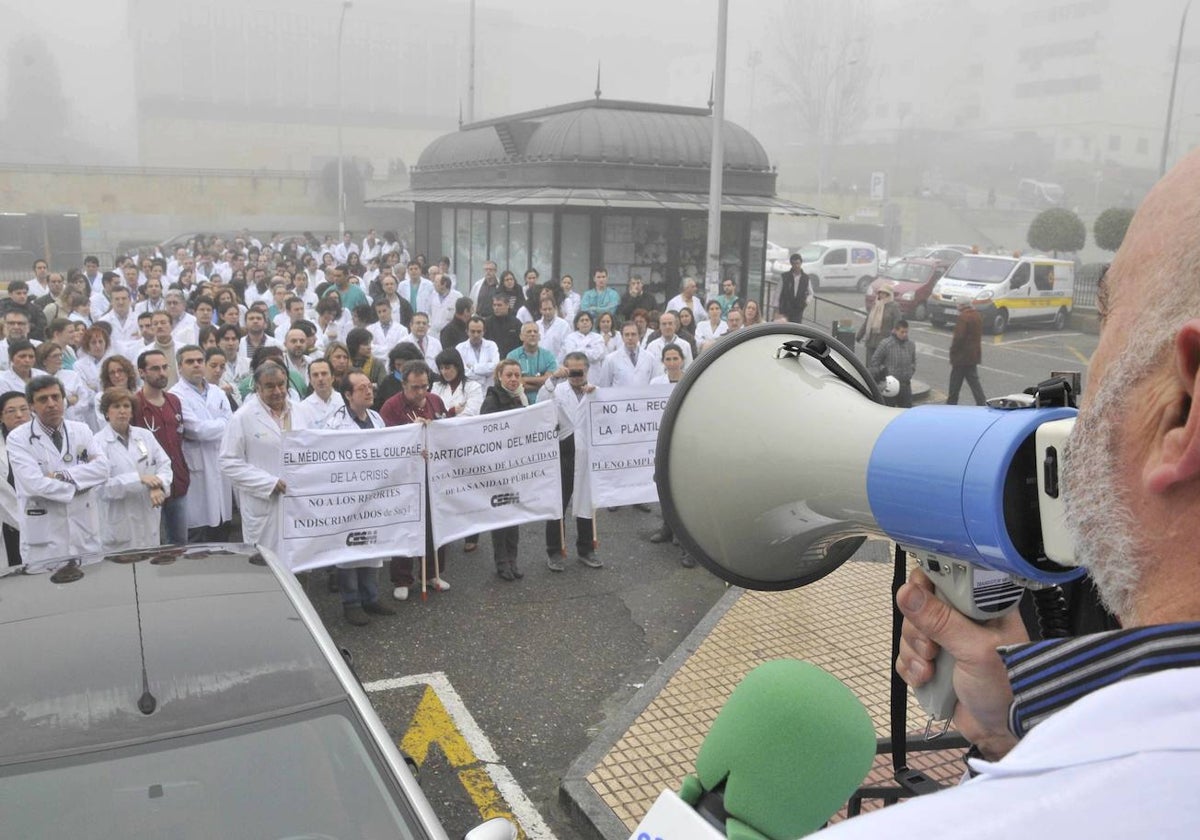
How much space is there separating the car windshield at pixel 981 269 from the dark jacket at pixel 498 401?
1962 cm

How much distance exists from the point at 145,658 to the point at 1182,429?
3335mm

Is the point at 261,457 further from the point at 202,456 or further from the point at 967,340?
the point at 967,340

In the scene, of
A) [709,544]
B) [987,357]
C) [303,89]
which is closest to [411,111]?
[303,89]

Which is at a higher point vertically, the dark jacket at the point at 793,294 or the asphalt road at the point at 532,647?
the dark jacket at the point at 793,294

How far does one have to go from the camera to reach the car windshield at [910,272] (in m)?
27.2

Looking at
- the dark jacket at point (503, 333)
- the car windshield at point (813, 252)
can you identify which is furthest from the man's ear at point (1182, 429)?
the car windshield at point (813, 252)

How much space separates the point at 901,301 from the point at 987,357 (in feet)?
19.1

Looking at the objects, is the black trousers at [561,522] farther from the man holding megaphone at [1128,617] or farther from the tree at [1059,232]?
the tree at [1059,232]

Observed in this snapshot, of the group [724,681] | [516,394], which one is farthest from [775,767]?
[516,394]

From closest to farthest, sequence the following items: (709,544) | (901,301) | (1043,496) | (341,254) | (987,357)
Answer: (1043,496), (709,544), (987,357), (901,301), (341,254)

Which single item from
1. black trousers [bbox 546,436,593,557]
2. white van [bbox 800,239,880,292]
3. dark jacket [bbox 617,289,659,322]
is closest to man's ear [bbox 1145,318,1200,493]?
black trousers [bbox 546,436,593,557]

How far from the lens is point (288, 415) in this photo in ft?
23.5

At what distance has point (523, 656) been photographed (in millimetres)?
6492

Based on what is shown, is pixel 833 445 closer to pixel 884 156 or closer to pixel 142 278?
pixel 142 278
